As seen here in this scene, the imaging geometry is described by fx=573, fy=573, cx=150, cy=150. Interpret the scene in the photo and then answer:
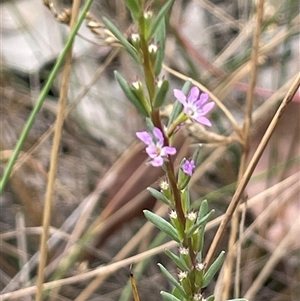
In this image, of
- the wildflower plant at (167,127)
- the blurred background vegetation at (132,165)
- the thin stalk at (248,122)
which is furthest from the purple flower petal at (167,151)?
the blurred background vegetation at (132,165)

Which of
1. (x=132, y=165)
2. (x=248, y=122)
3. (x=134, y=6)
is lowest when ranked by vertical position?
(x=132, y=165)

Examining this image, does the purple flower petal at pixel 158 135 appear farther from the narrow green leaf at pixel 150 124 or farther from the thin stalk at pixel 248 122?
the thin stalk at pixel 248 122

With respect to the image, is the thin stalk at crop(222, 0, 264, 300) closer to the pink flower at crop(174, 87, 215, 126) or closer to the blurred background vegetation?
the blurred background vegetation

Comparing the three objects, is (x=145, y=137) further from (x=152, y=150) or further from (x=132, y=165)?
(x=132, y=165)

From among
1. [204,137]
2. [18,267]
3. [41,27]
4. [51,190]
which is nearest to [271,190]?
[204,137]

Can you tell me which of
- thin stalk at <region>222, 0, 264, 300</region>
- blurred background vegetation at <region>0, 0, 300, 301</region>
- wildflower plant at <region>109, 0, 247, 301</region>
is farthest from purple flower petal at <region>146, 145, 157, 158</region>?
blurred background vegetation at <region>0, 0, 300, 301</region>

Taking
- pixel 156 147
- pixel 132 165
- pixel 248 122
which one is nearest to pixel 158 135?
pixel 156 147

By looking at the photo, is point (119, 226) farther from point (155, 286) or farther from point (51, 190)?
point (51, 190)
